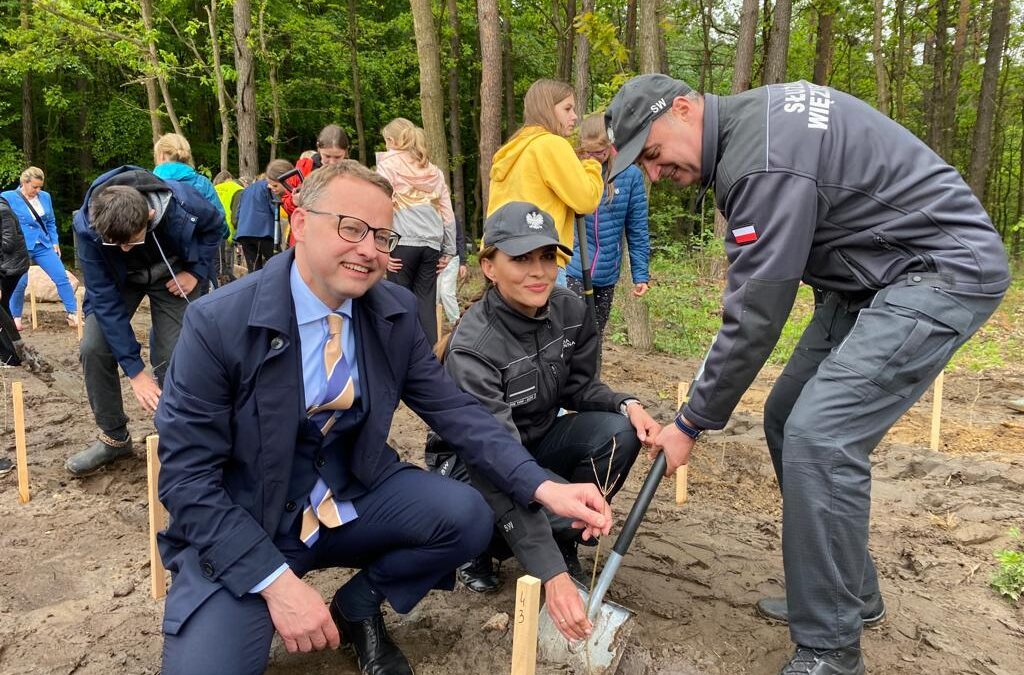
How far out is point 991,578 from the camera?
9.96ft

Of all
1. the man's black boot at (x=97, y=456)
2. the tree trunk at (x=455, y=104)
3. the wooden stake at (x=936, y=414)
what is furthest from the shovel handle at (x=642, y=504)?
the tree trunk at (x=455, y=104)

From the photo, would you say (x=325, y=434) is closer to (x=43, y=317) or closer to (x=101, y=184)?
(x=101, y=184)

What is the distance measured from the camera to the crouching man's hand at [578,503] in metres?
2.13

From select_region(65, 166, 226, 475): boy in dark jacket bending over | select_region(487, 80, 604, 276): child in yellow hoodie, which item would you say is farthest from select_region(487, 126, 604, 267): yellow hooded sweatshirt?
select_region(65, 166, 226, 475): boy in dark jacket bending over

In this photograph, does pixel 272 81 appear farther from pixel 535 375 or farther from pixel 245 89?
pixel 535 375

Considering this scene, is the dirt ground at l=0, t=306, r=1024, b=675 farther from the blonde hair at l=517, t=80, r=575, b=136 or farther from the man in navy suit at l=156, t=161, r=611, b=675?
the blonde hair at l=517, t=80, r=575, b=136

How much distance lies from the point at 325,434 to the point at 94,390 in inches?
105

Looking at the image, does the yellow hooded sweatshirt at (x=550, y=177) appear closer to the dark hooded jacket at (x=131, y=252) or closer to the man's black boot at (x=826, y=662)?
the dark hooded jacket at (x=131, y=252)

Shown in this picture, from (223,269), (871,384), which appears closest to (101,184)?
(871,384)

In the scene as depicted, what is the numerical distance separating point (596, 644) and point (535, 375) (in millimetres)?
964

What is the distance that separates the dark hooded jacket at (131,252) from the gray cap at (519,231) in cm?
203

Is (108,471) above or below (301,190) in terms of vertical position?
below

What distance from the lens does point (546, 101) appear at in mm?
4020

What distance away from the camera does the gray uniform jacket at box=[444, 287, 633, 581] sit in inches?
90.0
